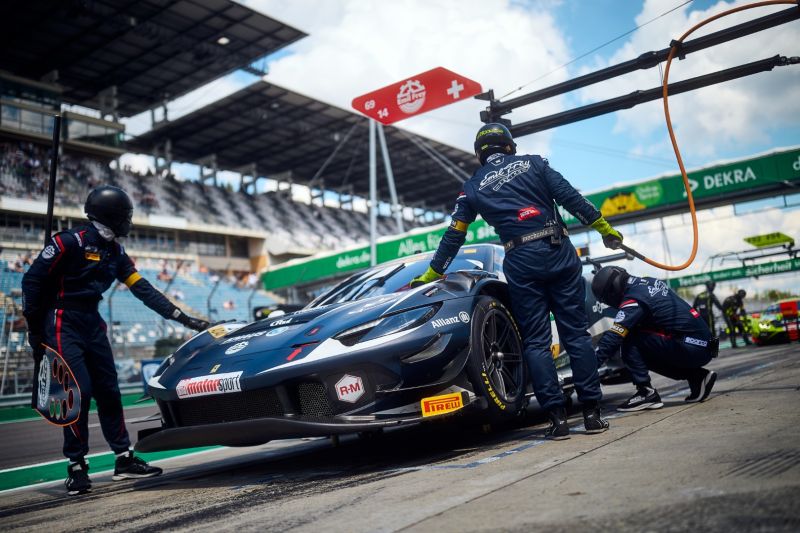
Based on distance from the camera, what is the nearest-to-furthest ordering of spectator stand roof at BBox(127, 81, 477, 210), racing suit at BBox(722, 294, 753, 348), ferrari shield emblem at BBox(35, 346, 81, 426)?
ferrari shield emblem at BBox(35, 346, 81, 426), racing suit at BBox(722, 294, 753, 348), spectator stand roof at BBox(127, 81, 477, 210)

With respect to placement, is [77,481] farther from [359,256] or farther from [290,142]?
[290,142]

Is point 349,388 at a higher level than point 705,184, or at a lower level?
lower

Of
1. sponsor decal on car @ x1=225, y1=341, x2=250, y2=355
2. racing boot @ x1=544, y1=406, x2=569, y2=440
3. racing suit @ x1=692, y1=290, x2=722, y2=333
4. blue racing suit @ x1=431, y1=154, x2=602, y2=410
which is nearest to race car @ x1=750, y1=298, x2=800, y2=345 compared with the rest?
racing suit @ x1=692, y1=290, x2=722, y2=333

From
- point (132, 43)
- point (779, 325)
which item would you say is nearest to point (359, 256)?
point (132, 43)

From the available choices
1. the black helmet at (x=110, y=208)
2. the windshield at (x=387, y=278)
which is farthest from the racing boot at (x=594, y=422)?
the black helmet at (x=110, y=208)

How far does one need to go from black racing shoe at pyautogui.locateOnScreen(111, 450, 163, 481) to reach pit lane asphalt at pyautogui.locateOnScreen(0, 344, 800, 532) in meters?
0.10

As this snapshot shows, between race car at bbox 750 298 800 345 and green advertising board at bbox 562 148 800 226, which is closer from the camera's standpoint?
race car at bbox 750 298 800 345

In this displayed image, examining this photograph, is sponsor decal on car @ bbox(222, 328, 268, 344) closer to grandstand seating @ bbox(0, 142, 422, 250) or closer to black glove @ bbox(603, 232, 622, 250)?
black glove @ bbox(603, 232, 622, 250)

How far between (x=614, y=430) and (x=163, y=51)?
2859 cm

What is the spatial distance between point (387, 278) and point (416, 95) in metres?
5.52

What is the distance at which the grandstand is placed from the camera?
24.8 metres

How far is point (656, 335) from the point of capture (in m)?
4.73

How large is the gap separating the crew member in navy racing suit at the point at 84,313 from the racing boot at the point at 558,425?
7.39 ft

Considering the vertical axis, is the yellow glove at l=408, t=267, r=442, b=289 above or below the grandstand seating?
below
